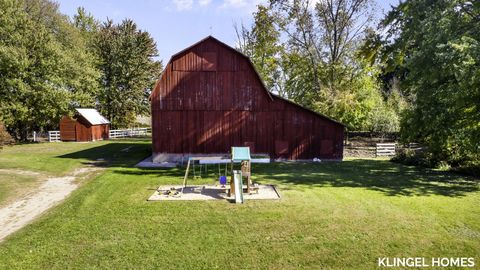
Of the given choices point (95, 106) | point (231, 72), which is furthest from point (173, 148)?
point (95, 106)

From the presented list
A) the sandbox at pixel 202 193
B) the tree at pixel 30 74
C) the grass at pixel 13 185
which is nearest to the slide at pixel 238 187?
the sandbox at pixel 202 193

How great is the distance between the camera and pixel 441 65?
524 inches

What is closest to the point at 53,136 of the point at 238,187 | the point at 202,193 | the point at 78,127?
the point at 78,127

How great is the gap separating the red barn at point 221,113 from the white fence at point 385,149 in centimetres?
679

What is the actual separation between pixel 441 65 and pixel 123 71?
43607 millimetres

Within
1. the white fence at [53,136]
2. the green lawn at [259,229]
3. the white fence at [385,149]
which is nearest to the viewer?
the green lawn at [259,229]

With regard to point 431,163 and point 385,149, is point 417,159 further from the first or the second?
point 385,149

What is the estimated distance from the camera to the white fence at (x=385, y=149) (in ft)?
87.1

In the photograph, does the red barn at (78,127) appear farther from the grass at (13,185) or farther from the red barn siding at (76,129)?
the grass at (13,185)

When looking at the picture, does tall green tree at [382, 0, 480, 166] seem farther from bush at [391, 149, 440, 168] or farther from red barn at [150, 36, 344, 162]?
red barn at [150, 36, 344, 162]

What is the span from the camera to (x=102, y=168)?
19.3m

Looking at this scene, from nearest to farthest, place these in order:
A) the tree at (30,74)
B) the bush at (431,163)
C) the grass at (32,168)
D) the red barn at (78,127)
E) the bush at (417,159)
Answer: the grass at (32,168) < the bush at (431,163) < the bush at (417,159) < the tree at (30,74) < the red barn at (78,127)

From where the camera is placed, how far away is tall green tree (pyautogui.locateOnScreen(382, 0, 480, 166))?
41.6ft

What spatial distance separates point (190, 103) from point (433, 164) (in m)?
16.3
